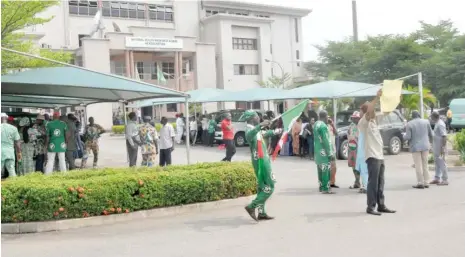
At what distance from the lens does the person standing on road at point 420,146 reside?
1057 cm

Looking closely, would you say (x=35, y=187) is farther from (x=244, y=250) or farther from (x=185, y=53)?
(x=185, y=53)

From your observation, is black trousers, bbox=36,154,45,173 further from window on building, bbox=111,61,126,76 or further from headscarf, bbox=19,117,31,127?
window on building, bbox=111,61,126,76

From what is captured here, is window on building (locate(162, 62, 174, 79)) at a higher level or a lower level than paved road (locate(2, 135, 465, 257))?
higher

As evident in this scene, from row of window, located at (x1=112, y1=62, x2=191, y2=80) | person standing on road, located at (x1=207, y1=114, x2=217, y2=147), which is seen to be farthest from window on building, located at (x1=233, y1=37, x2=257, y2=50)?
person standing on road, located at (x1=207, y1=114, x2=217, y2=147)

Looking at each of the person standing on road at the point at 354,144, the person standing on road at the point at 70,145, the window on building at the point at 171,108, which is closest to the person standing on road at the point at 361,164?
the person standing on road at the point at 354,144

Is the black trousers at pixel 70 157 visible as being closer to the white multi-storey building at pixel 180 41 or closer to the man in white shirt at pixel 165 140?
the man in white shirt at pixel 165 140

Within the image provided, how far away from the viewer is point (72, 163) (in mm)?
13852

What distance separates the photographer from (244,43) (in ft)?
183

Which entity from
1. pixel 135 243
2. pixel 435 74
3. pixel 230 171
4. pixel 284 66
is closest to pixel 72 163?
pixel 230 171

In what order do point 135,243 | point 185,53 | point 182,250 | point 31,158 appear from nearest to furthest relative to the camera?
point 182,250 → point 135,243 → point 31,158 → point 185,53

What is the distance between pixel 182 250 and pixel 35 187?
294cm

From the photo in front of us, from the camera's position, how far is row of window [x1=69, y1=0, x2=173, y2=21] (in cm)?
4872

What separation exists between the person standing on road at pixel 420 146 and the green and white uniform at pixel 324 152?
73.5 inches

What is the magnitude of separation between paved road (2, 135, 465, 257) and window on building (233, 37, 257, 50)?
46.3m
